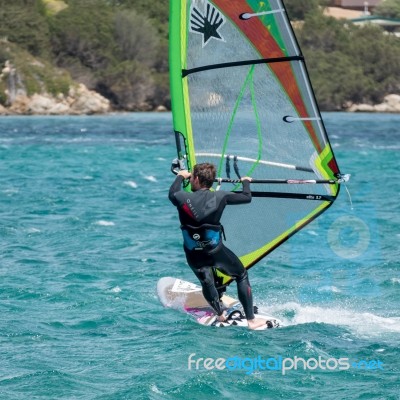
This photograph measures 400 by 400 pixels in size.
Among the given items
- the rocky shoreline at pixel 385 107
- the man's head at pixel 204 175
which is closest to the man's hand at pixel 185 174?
the man's head at pixel 204 175

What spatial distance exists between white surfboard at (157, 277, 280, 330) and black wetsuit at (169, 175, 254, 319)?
472 millimetres

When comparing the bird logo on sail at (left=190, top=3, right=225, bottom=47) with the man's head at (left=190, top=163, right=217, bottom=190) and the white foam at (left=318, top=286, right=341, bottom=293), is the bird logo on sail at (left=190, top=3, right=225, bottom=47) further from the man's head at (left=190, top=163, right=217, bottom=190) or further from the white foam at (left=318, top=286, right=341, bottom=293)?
the white foam at (left=318, top=286, right=341, bottom=293)

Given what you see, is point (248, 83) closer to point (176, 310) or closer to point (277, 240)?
point (277, 240)

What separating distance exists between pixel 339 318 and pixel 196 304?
5.32 ft

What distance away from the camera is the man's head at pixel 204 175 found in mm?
9102

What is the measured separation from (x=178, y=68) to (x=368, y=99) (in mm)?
76888

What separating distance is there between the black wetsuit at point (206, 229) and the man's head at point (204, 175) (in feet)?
0.21

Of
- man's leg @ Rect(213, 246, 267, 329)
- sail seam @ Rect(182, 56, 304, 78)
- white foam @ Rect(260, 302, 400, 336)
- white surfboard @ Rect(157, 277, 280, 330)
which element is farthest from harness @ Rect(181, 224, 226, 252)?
sail seam @ Rect(182, 56, 304, 78)

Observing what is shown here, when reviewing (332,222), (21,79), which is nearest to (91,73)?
(21,79)

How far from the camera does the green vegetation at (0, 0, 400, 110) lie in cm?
A: 7312

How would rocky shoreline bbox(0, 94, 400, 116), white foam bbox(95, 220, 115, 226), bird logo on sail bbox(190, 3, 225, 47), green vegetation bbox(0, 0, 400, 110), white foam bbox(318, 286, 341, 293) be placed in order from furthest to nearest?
green vegetation bbox(0, 0, 400, 110) < rocky shoreline bbox(0, 94, 400, 116) < white foam bbox(95, 220, 115, 226) < white foam bbox(318, 286, 341, 293) < bird logo on sail bbox(190, 3, 225, 47)

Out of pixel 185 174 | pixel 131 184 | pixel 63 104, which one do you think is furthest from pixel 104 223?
pixel 63 104

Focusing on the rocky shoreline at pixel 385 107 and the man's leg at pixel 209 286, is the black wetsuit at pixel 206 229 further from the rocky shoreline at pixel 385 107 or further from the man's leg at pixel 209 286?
the rocky shoreline at pixel 385 107

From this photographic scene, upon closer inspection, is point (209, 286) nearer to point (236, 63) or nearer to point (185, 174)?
point (185, 174)
